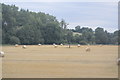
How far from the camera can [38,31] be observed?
75.9 metres

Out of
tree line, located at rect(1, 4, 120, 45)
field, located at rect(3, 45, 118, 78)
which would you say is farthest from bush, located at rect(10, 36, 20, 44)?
field, located at rect(3, 45, 118, 78)

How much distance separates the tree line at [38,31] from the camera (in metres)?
70.2

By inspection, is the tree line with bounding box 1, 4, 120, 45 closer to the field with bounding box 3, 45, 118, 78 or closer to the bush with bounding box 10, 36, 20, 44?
the bush with bounding box 10, 36, 20, 44

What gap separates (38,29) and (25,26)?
4.00 metres

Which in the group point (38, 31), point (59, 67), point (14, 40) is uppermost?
point (38, 31)

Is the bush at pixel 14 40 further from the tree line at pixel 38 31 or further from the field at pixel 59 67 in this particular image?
the field at pixel 59 67

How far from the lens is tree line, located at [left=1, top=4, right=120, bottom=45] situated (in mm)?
70156

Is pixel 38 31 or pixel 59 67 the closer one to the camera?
pixel 59 67

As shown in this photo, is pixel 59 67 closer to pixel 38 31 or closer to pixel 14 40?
pixel 14 40

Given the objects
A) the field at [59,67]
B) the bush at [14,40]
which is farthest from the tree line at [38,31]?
the field at [59,67]

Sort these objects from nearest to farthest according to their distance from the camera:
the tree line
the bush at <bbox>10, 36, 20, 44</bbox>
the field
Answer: the field, the bush at <bbox>10, 36, 20, 44</bbox>, the tree line

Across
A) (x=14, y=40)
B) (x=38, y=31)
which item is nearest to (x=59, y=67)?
(x=14, y=40)

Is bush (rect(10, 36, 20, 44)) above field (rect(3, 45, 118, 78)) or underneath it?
above

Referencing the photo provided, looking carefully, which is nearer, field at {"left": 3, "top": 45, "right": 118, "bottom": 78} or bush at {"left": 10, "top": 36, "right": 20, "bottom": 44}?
field at {"left": 3, "top": 45, "right": 118, "bottom": 78}
